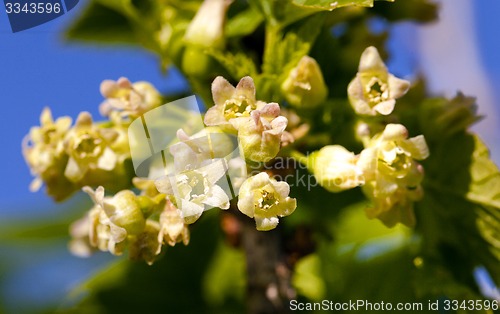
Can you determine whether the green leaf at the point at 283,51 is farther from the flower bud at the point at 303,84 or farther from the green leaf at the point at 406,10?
the green leaf at the point at 406,10

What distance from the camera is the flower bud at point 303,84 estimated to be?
1.23 metres

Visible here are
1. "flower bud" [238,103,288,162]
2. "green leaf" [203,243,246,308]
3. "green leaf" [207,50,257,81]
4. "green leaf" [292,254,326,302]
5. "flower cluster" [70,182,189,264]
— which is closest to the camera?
"flower bud" [238,103,288,162]

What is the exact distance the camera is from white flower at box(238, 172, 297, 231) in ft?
3.44

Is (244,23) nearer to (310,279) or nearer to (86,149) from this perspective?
(86,149)

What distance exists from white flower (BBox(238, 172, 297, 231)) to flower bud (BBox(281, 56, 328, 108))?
0.77ft

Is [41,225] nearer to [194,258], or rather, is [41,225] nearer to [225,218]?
[194,258]

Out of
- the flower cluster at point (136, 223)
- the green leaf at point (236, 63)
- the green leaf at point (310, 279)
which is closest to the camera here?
the flower cluster at point (136, 223)

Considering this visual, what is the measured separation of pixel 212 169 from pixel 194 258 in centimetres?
86

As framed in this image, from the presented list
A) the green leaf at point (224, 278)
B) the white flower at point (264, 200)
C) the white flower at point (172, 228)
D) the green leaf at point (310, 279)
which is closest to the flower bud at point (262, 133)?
the white flower at point (264, 200)

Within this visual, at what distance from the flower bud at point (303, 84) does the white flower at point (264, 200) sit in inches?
9.3

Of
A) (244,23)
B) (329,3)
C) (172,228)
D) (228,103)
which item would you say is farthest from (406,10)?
(172,228)

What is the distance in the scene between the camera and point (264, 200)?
1.07 m

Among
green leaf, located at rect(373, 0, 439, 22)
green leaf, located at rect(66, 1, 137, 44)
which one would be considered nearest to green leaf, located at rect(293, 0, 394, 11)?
green leaf, located at rect(373, 0, 439, 22)

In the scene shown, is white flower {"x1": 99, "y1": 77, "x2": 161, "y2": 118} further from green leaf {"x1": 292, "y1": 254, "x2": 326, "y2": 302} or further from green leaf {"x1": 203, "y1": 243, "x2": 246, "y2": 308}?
green leaf {"x1": 203, "y1": 243, "x2": 246, "y2": 308}
